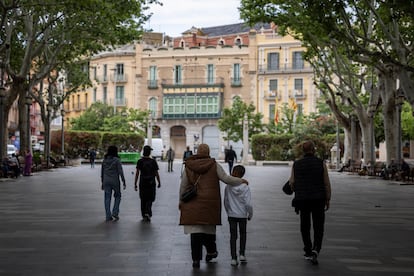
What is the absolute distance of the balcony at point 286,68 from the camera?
7038cm

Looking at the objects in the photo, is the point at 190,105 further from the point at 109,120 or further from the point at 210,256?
the point at 210,256

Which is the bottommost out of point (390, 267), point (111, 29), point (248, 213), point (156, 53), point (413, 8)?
point (390, 267)

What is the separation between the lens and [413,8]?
1597 centimetres

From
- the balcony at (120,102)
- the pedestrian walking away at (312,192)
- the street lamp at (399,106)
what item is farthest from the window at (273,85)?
the pedestrian walking away at (312,192)

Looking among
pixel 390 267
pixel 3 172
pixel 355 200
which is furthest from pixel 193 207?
pixel 3 172

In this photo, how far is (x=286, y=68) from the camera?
70.9 meters

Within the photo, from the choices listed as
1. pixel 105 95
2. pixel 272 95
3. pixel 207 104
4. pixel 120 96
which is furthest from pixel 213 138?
pixel 105 95

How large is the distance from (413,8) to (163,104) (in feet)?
199

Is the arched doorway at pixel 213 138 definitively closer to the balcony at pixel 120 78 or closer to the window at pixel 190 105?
the window at pixel 190 105

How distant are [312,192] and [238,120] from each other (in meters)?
57.0

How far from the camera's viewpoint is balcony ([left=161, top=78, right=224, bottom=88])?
73875 mm

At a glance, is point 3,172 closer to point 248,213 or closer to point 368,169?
point 368,169

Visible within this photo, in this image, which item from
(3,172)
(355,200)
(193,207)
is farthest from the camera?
(3,172)

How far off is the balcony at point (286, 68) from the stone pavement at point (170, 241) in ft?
175
